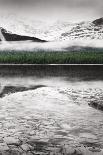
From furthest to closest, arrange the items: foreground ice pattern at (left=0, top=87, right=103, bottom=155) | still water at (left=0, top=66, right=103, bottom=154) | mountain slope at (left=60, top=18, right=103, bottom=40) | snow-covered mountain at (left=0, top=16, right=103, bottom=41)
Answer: mountain slope at (left=60, top=18, right=103, bottom=40) → snow-covered mountain at (left=0, top=16, right=103, bottom=41) → still water at (left=0, top=66, right=103, bottom=154) → foreground ice pattern at (left=0, top=87, right=103, bottom=155)

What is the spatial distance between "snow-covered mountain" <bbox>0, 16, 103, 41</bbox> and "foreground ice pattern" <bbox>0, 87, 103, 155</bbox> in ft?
29.7

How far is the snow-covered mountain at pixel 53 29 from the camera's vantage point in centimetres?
1305

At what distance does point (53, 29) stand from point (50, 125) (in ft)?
35.4

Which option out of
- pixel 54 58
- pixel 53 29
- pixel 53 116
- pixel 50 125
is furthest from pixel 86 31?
pixel 50 125

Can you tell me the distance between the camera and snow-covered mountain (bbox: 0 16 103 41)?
1305cm

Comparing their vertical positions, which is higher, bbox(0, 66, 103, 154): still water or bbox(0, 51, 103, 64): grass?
bbox(0, 66, 103, 154): still water

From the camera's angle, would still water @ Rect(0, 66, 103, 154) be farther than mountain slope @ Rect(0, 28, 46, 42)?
No

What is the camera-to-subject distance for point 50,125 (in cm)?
271

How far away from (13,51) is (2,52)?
337 millimetres

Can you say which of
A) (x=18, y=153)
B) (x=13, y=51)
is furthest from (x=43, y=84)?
(x=13, y=51)

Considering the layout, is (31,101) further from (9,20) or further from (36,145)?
(9,20)

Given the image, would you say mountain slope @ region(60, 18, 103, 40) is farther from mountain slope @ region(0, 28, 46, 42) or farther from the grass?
the grass

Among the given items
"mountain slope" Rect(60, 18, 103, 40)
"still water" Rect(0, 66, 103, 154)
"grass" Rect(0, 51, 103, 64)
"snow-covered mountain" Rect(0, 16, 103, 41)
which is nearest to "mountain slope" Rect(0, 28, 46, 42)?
"snow-covered mountain" Rect(0, 16, 103, 41)

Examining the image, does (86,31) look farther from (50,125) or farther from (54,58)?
(50,125)
